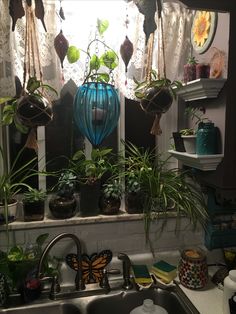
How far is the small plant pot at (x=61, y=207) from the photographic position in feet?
4.43

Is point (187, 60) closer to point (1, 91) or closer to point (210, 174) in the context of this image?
point (210, 174)

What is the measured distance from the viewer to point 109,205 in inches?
55.6

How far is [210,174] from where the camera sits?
134cm

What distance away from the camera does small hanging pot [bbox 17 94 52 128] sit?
1.08 metres

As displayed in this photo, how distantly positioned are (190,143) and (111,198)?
1.54 feet

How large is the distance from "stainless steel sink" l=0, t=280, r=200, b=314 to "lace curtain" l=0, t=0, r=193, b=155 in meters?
0.91

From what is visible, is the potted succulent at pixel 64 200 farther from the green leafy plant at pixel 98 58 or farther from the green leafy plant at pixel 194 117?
the green leafy plant at pixel 194 117

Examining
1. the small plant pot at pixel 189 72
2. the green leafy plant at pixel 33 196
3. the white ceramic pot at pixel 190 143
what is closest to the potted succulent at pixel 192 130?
the white ceramic pot at pixel 190 143

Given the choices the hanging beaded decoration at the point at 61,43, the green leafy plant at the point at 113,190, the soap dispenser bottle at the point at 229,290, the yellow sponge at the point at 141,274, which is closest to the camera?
the soap dispenser bottle at the point at 229,290

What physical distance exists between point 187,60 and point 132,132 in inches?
18.7

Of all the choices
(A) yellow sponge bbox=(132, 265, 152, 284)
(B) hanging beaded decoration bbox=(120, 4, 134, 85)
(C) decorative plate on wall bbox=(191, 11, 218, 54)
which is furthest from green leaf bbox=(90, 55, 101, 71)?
(A) yellow sponge bbox=(132, 265, 152, 284)

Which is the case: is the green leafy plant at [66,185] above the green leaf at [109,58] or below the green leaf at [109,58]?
below

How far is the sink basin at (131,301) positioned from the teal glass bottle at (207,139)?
65cm

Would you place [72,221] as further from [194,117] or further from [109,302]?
[194,117]
